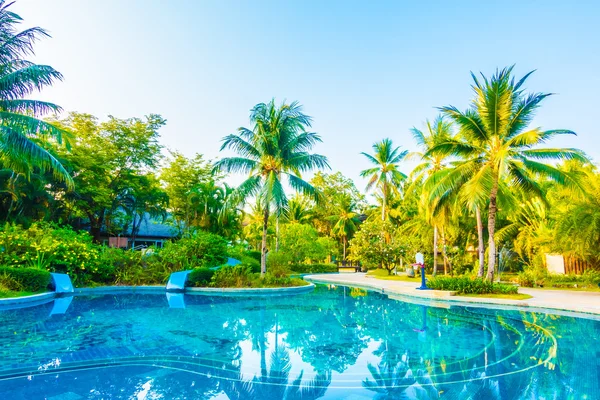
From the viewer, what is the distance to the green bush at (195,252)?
1705 cm

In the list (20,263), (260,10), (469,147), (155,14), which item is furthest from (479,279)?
(20,263)

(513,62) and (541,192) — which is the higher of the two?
(513,62)

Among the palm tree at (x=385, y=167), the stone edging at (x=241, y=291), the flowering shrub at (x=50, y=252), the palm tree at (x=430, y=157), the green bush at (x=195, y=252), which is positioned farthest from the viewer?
the palm tree at (x=385, y=167)

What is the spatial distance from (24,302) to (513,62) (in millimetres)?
17480

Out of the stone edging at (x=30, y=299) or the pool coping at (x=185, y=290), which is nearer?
the stone edging at (x=30, y=299)

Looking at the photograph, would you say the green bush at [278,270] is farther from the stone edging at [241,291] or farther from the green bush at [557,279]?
the green bush at [557,279]

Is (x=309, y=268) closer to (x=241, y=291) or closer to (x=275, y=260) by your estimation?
(x=275, y=260)

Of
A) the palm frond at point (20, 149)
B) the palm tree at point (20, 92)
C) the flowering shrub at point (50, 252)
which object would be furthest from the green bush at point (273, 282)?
the palm frond at point (20, 149)

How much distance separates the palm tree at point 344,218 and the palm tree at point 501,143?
22.4 metres

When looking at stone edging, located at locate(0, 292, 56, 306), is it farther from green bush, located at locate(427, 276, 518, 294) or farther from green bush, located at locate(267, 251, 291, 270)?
green bush, located at locate(427, 276, 518, 294)

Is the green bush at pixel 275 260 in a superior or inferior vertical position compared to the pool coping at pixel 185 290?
superior

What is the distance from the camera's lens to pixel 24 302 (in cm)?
1115

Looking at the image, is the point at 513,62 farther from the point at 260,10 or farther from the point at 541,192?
the point at 260,10

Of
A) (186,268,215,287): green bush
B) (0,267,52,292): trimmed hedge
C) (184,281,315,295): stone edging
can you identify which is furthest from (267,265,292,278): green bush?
(0,267,52,292): trimmed hedge
